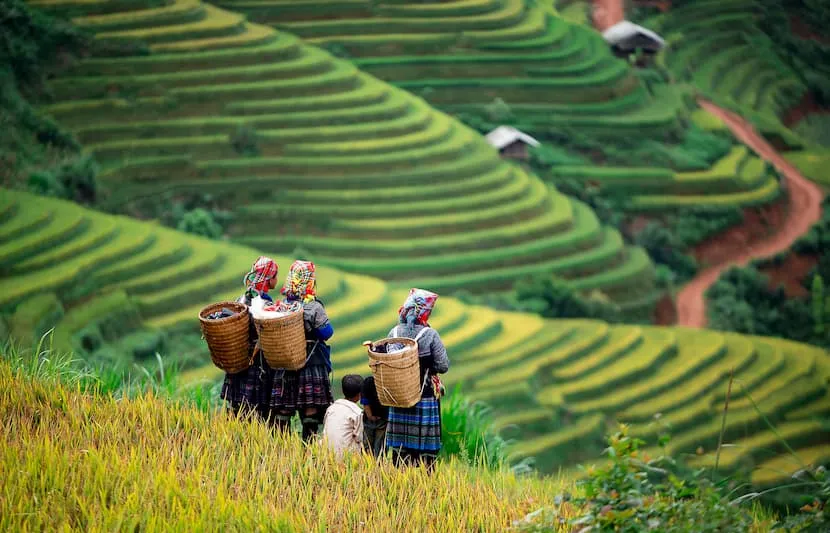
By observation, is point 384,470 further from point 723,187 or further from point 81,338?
point 723,187

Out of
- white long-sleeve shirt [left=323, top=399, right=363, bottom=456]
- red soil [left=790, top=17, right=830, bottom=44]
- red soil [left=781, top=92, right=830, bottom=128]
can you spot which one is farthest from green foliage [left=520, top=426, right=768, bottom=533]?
red soil [left=790, top=17, right=830, bottom=44]

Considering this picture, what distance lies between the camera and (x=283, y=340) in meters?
6.17

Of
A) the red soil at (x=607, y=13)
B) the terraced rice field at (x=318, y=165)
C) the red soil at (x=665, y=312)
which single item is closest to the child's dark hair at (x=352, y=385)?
the terraced rice field at (x=318, y=165)

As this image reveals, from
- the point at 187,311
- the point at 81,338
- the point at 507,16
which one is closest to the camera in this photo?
the point at 81,338

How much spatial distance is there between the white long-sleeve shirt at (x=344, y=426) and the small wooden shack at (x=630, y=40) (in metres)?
25.2

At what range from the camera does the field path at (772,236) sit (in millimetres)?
23812

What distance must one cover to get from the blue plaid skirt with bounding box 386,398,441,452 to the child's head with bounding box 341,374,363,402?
21cm

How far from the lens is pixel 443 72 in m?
26.8

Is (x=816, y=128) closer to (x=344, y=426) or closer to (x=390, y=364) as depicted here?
(x=344, y=426)

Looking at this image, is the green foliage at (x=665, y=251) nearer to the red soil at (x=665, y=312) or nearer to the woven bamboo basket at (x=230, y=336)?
the red soil at (x=665, y=312)

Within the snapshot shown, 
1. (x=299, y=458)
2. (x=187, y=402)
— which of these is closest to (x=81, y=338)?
(x=187, y=402)

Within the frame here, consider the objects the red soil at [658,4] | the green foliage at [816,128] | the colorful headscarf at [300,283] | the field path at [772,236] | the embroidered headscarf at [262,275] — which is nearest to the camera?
the colorful headscarf at [300,283]

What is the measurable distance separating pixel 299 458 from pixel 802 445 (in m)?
14.8

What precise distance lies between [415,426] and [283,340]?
90 cm
